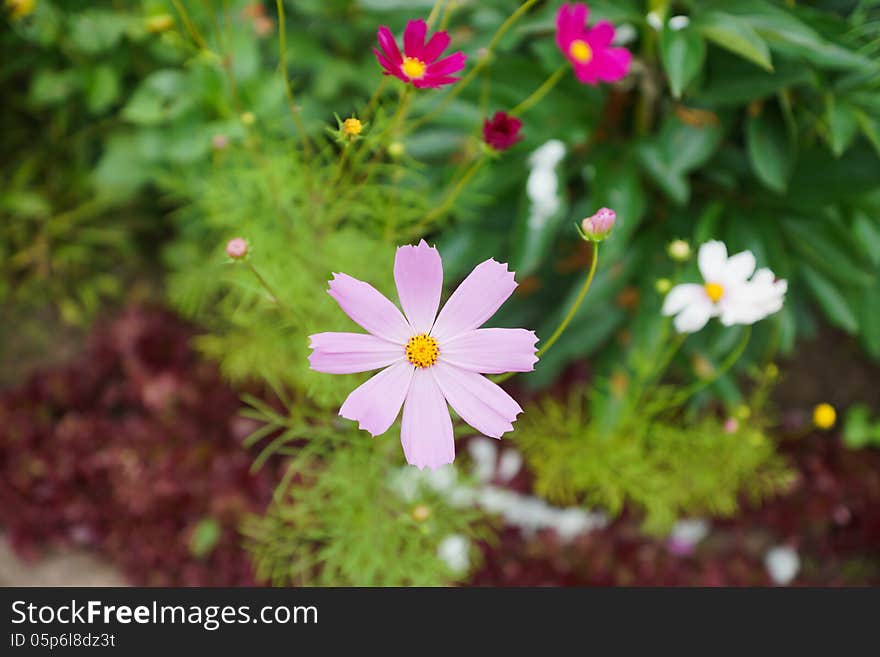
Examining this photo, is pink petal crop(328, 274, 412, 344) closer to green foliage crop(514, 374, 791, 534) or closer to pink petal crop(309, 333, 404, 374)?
pink petal crop(309, 333, 404, 374)

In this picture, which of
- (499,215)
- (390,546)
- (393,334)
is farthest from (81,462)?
(393,334)

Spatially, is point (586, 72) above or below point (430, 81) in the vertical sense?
above

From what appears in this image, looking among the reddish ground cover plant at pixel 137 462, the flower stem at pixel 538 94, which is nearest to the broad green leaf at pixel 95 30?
the reddish ground cover plant at pixel 137 462

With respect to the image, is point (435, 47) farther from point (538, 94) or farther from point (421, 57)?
point (538, 94)

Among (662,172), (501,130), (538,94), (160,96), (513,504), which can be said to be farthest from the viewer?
(513,504)

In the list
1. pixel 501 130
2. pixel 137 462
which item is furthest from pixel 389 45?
pixel 137 462
